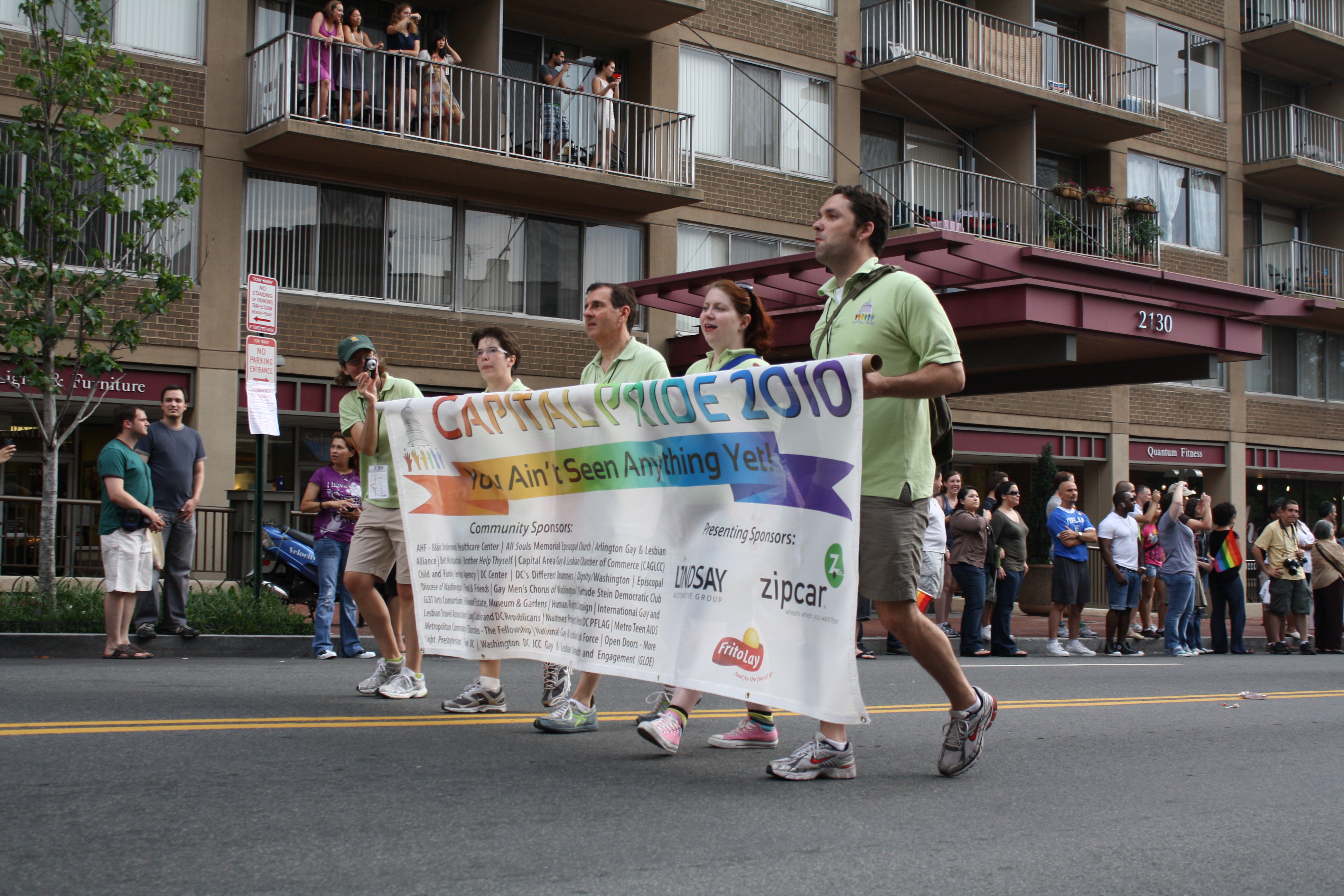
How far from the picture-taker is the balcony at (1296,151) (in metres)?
31.1

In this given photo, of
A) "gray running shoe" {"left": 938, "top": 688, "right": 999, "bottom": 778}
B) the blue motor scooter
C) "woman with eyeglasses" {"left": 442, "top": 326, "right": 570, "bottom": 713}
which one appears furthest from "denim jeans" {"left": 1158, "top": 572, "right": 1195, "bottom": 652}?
"gray running shoe" {"left": 938, "top": 688, "right": 999, "bottom": 778}

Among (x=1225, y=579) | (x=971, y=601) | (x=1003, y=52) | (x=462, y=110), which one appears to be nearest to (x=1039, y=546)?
(x=1225, y=579)

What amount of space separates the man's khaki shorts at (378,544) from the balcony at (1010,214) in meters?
19.1

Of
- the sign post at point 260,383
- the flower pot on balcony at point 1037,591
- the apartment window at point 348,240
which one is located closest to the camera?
the sign post at point 260,383

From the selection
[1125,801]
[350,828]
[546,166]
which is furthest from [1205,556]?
[350,828]

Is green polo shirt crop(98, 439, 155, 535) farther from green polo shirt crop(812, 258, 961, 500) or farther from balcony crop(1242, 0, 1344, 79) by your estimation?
balcony crop(1242, 0, 1344, 79)

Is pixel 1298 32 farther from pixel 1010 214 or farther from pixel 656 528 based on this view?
pixel 656 528

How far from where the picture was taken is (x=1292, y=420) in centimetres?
3180

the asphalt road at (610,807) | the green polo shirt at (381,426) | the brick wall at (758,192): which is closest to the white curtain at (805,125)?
the brick wall at (758,192)

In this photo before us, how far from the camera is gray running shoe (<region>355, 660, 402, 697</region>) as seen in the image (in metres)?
7.54

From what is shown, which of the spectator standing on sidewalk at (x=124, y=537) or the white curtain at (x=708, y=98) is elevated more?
the white curtain at (x=708, y=98)

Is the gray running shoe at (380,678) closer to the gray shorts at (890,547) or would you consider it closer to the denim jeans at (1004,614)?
the gray shorts at (890,547)

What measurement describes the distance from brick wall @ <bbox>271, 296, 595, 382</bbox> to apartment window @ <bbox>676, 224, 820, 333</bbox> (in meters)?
2.51

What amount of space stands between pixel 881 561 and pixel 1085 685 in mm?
5824
